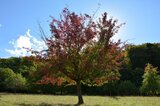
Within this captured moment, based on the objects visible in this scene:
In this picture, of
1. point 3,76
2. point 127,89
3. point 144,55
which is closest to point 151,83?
point 127,89

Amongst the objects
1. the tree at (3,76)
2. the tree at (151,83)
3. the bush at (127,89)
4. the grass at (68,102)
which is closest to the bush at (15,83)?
the tree at (3,76)

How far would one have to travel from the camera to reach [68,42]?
1437 inches

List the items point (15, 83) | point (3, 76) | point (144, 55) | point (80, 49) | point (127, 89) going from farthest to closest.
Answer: point (144, 55) < point (3, 76) < point (15, 83) < point (127, 89) < point (80, 49)

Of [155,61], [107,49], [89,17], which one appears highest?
[155,61]

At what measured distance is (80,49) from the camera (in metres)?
36.8

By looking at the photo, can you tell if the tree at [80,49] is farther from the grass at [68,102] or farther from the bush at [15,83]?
the bush at [15,83]

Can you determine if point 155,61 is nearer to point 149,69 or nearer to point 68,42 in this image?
point 149,69

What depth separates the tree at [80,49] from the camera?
36438 millimetres

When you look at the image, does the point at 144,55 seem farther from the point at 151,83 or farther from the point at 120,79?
the point at 151,83

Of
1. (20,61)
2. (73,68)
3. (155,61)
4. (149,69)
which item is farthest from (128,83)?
(73,68)

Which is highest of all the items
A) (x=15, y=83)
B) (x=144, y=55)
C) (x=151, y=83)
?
(x=144, y=55)

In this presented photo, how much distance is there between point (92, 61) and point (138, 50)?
65.1m

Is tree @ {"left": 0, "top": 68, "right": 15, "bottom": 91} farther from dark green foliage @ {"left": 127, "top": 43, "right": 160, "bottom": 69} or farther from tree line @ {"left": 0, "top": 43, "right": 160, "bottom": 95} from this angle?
dark green foliage @ {"left": 127, "top": 43, "right": 160, "bottom": 69}

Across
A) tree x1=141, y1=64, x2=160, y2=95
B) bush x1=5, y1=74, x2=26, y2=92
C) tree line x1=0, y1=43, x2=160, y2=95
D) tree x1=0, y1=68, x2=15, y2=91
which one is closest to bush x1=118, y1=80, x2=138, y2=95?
tree line x1=0, y1=43, x2=160, y2=95
